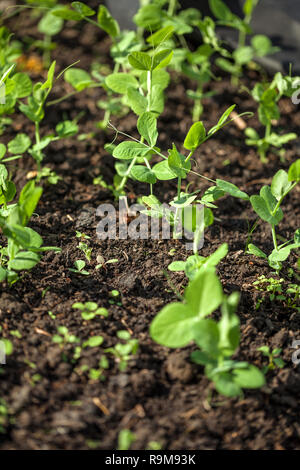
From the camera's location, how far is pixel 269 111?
198 cm

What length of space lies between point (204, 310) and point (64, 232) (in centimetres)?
71

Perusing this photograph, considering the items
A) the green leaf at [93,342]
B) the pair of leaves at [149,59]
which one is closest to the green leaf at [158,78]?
the pair of leaves at [149,59]

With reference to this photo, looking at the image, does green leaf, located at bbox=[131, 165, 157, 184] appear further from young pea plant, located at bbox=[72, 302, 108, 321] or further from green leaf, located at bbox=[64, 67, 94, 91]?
green leaf, located at bbox=[64, 67, 94, 91]

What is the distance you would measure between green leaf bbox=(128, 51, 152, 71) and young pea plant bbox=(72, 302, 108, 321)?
763 millimetres

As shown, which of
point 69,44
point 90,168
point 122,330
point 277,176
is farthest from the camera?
point 69,44

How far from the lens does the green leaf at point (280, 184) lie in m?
1.55

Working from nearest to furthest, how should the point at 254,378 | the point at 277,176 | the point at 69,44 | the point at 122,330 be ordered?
the point at 254,378
the point at 122,330
the point at 277,176
the point at 69,44

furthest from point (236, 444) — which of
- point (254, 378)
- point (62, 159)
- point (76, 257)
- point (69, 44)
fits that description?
point (69, 44)

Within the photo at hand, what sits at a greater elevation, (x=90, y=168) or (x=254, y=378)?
(x=90, y=168)

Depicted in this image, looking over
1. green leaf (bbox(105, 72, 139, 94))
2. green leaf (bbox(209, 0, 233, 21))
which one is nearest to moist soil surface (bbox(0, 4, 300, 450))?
green leaf (bbox(105, 72, 139, 94))

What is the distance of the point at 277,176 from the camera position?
1568mm

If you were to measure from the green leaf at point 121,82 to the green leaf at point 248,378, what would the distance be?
1.12 metres

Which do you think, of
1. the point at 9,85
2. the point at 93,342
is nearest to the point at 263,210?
the point at 93,342

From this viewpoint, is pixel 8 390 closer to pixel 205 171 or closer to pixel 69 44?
pixel 205 171
